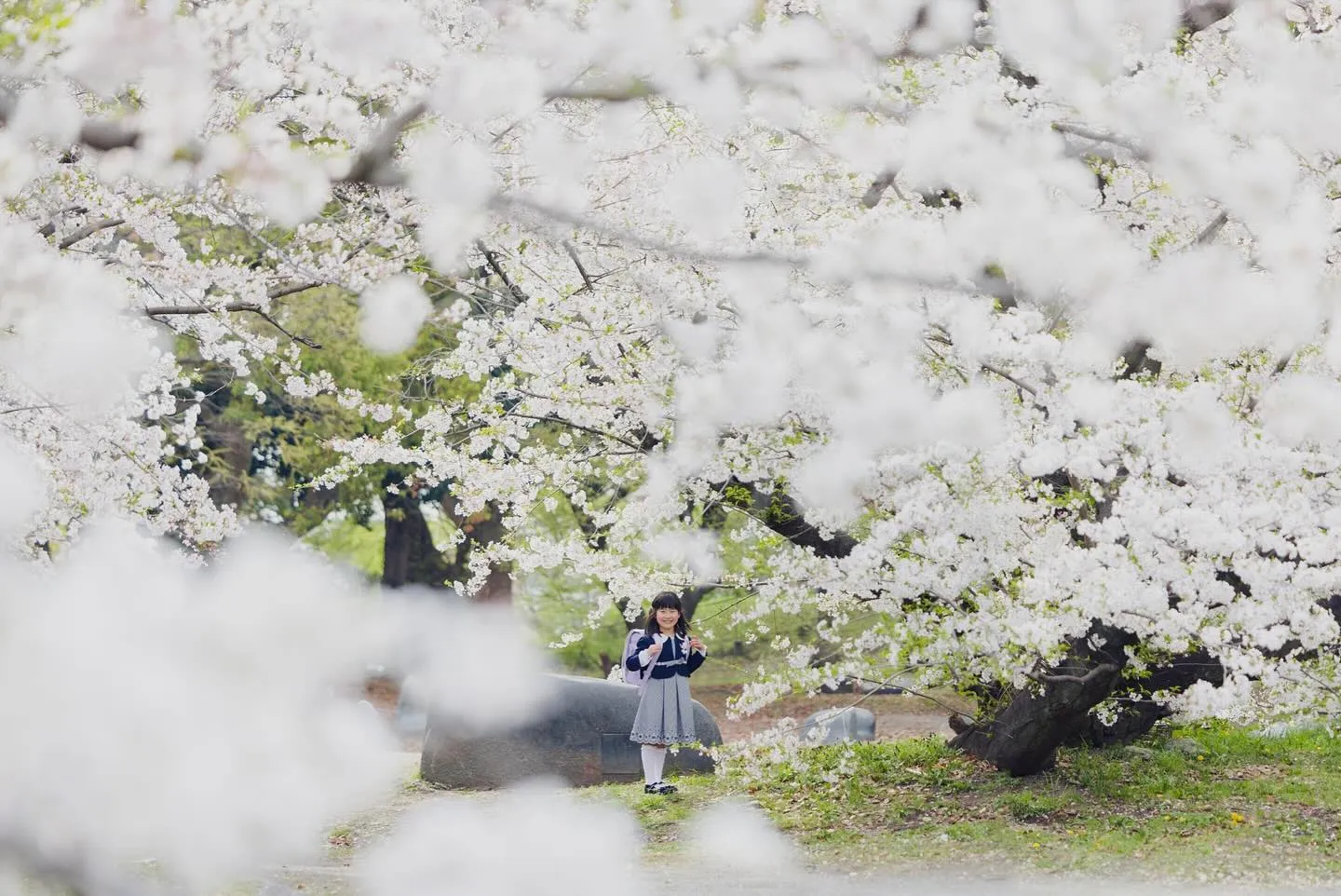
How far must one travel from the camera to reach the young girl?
11.5 metres

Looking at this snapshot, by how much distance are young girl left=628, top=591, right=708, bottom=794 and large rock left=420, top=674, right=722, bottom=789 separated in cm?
219

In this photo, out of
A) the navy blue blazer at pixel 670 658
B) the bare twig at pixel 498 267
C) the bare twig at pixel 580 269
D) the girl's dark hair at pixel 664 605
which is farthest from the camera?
the navy blue blazer at pixel 670 658

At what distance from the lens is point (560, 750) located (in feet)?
45.1

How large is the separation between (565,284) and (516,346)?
745 millimetres

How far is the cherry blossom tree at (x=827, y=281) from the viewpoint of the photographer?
705 cm

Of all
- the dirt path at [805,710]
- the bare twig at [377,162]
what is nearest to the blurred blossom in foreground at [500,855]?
the bare twig at [377,162]

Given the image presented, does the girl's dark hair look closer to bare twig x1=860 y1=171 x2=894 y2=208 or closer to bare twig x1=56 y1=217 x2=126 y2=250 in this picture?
bare twig x1=860 y1=171 x2=894 y2=208

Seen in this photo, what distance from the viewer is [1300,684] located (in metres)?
9.00

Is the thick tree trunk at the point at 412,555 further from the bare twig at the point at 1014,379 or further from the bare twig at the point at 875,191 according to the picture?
the bare twig at the point at 1014,379

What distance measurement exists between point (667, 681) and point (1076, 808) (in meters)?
3.33

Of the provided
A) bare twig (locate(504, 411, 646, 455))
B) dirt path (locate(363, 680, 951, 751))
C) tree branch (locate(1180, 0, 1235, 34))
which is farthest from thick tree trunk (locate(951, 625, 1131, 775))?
dirt path (locate(363, 680, 951, 751))

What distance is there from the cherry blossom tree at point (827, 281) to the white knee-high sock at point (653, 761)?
1.41m

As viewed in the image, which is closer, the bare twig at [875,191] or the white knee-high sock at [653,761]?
the bare twig at [875,191]

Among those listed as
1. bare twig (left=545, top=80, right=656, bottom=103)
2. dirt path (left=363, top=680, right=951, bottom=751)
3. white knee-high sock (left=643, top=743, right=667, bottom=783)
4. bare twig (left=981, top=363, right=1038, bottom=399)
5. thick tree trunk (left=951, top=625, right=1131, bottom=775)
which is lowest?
white knee-high sock (left=643, top=743, right=667, bottom=783)
